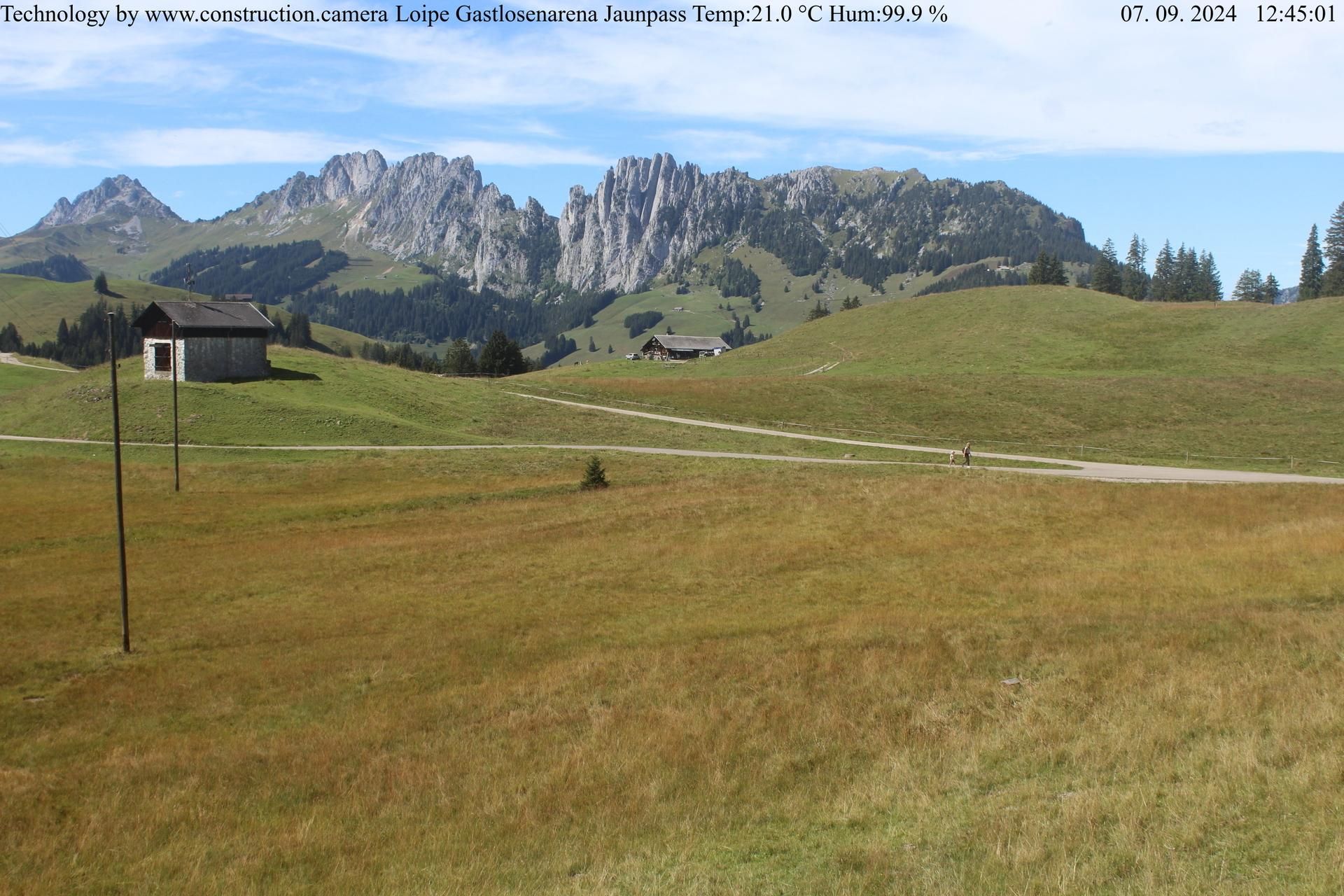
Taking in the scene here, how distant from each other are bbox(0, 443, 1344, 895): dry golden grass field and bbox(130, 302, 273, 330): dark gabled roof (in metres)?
50.0

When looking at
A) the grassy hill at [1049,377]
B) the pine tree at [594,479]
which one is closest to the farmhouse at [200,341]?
the grassy hill at [1049,377]

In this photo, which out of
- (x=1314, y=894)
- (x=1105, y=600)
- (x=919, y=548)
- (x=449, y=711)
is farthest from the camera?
(x=919, y=548)

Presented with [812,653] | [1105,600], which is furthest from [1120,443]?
[812,653]

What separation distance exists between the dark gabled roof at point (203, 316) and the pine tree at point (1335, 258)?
7008 inches

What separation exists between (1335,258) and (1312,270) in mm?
8487

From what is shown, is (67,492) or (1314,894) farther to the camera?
(67,492)

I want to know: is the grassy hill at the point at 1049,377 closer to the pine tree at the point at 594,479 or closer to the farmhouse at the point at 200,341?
the farmhouse at the point at 200,341

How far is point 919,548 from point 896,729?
2154cm

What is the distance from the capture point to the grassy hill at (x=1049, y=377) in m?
88.6

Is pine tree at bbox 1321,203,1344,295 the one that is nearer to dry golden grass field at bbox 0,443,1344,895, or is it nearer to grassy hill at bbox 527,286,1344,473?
grassy hill at bbox 527,286,1344,473

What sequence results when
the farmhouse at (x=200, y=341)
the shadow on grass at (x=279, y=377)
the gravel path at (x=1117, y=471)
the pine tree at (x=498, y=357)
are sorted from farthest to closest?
the pine tree at (x=498, y=357) → the shadow on grass at (x=279, y=377) → the farmhouse at (x=200, y=341) → the gravel path at (x=1117, y=471)

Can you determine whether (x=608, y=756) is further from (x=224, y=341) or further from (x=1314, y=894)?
(x=224, y=341)

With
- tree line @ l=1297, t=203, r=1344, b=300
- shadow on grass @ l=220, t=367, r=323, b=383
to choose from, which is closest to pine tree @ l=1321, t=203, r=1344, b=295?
tree line @ l=1297, t=203, r=1344, b=300

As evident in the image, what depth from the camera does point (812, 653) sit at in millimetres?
23922
